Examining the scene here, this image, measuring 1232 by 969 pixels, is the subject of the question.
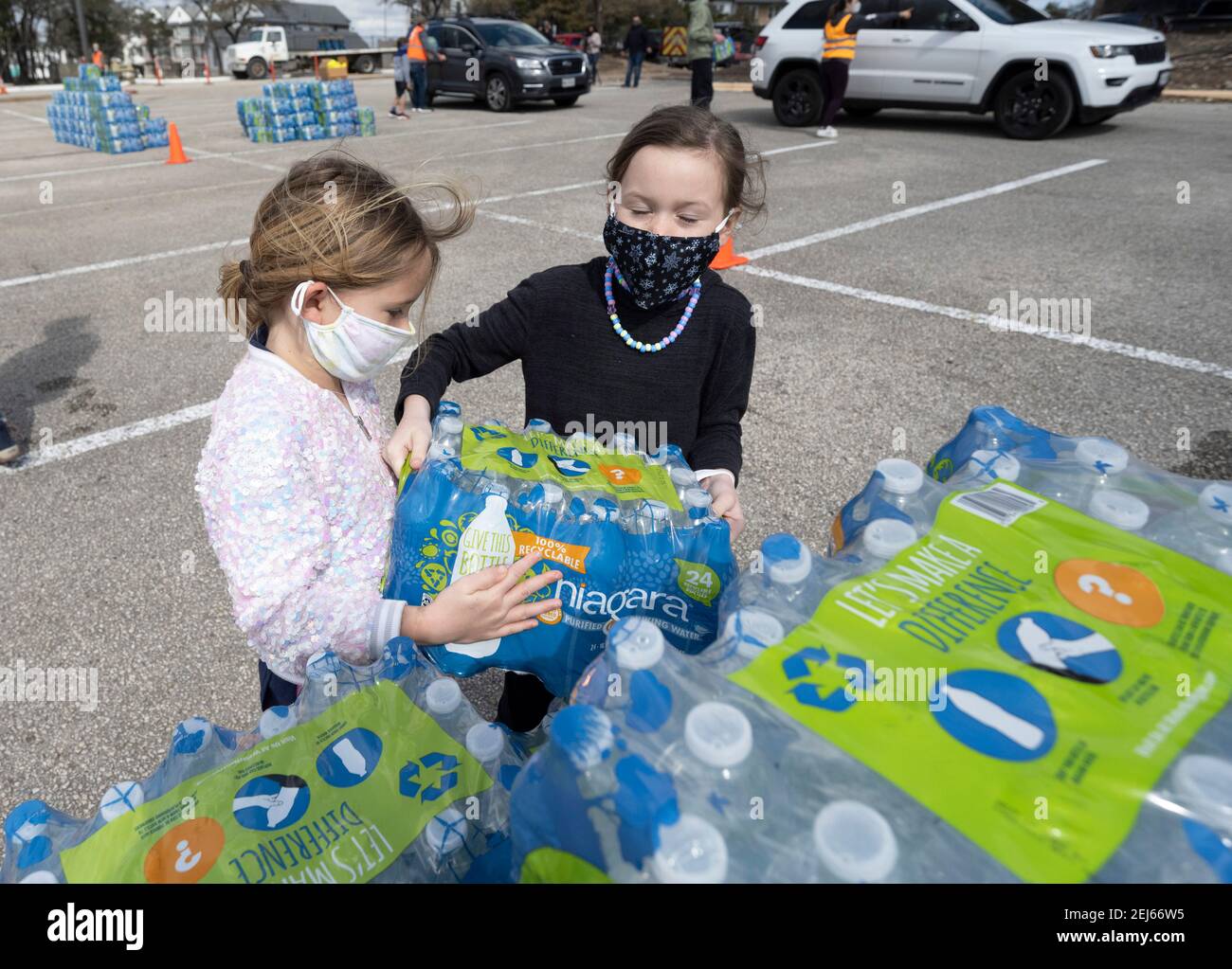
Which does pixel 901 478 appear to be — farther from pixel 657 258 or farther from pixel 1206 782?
pixel 657 258

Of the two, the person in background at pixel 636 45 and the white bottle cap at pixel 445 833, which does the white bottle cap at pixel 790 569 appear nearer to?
the white bottle cap at pixel 445 833

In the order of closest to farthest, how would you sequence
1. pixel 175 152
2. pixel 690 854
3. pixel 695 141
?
pixel 690 854, pixel 695 141, pixel 175 152

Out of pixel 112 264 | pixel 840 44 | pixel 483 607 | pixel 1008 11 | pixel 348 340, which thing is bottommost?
pixel 112 264

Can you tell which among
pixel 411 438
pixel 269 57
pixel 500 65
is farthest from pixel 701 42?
pixel 269 57

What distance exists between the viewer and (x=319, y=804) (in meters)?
1.13

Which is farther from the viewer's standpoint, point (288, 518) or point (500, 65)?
point (500, 65)

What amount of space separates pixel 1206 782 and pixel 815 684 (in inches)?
15.2

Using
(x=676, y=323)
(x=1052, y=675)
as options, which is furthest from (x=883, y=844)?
(x=676, y=323)
